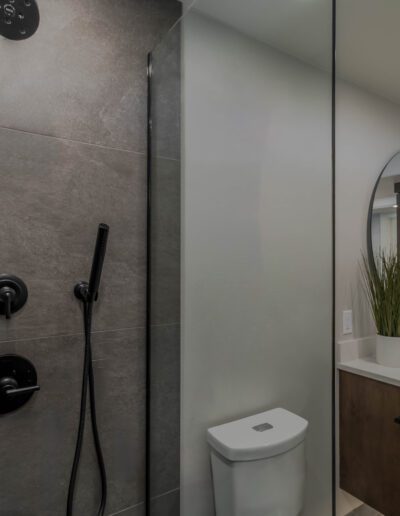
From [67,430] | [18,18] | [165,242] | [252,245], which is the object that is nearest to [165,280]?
[165,242]

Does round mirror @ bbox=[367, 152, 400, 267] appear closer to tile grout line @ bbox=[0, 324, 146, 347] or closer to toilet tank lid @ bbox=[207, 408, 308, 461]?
toilet tank lid @ bbox=[207, 408, 308, 461]

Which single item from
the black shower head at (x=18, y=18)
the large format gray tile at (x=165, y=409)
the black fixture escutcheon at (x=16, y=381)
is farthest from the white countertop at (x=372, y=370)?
the black shower head at (x=18, y=18)

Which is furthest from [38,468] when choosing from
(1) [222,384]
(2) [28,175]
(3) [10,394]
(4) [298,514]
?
(2) [28,175]

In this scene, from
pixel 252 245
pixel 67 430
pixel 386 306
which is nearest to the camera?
pixel 386 306

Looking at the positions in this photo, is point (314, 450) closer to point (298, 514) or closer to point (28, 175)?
point (298, 514)

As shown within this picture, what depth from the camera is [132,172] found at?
1.33 m

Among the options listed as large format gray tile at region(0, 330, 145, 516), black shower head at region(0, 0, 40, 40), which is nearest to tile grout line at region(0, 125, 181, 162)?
black shower head at region(0, 0, 40, 40)

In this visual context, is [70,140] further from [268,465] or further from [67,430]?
[268,465]

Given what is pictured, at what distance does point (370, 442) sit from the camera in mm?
828

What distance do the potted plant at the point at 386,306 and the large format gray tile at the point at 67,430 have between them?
0.84 meters

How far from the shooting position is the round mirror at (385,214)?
2.52 feet

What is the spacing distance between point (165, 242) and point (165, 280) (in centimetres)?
14

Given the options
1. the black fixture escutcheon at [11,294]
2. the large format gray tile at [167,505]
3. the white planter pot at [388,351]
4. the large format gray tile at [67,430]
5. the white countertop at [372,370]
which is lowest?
the large format gray tile at [167,505]

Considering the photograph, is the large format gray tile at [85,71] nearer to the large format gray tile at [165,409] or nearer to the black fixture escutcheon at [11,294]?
the black fixture escutcheon at [11,294]
